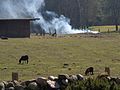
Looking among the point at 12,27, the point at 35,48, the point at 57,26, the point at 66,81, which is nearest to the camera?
the point at 66,81

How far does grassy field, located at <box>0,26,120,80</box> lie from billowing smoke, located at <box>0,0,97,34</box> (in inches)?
2121

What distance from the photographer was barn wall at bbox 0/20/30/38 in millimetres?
58969

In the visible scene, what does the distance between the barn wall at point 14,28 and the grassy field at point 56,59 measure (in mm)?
16449

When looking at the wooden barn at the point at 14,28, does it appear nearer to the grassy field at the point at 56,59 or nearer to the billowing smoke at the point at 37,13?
the grassy field at the point at 56,59

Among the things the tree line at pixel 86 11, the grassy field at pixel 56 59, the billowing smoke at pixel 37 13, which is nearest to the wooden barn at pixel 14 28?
the grassy field at pixel 56 59

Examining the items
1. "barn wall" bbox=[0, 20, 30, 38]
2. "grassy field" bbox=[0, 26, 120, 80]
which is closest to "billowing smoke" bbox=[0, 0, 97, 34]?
"barn wall" bbox=[0, 20, 30, 38]

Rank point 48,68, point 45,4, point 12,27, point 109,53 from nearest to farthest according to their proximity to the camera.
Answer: point 48,68, point 109,53, point 12,27, point 45,4

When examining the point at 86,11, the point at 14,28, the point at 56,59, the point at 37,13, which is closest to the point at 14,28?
the point at 14,28

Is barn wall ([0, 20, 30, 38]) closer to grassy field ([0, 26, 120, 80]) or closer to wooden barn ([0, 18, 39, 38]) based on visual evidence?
wooden barn ([0, 18, 39, 38])

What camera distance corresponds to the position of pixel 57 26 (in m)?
99.1

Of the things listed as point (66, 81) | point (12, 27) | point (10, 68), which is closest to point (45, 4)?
point (12, 27)

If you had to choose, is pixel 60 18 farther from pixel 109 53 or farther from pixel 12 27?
pixel 109 53

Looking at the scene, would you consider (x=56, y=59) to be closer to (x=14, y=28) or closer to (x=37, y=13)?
(x=14, y=28)

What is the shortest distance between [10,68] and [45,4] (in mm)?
84342
